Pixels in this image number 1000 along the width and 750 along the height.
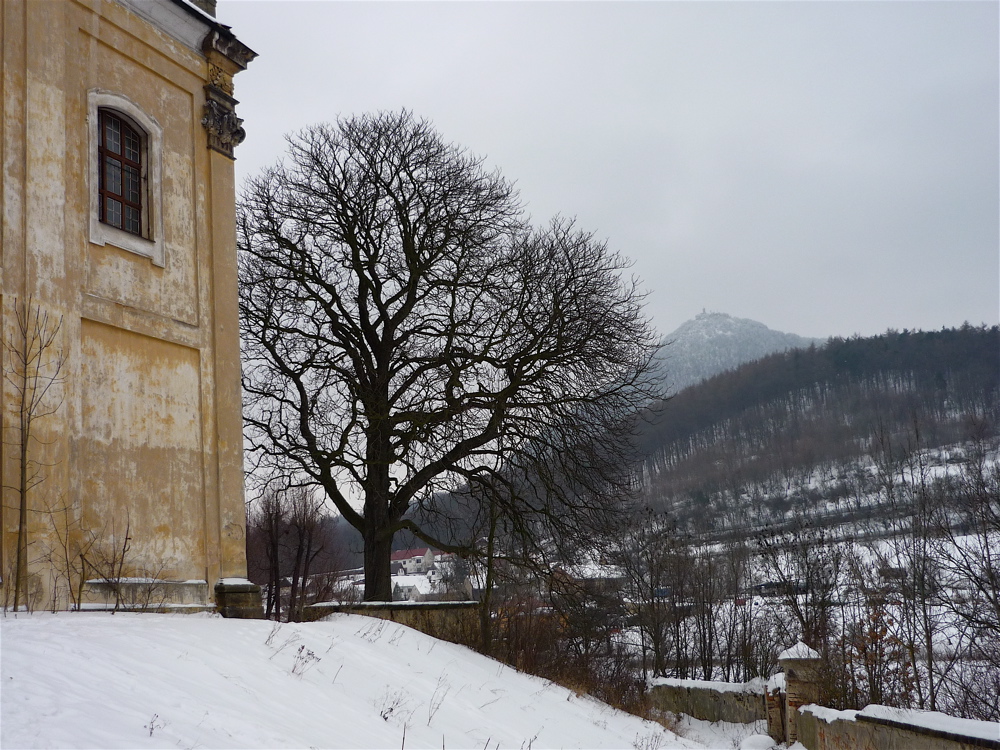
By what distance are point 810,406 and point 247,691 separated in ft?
324

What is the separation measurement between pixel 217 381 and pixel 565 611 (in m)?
10.5

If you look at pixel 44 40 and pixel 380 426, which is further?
pixel 380 426

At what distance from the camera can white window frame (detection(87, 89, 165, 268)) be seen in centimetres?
1061

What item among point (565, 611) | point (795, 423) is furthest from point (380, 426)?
point (795, 423)

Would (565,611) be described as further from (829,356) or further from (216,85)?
(829,356)

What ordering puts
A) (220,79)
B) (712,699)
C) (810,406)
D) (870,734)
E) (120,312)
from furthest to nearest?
(810,406)
(712,699)
(220,79)
(870,734)
(120,312)

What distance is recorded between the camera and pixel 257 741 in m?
5.60

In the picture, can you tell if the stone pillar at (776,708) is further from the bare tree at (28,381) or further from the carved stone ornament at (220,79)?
the carved stone ornament at (220,79)

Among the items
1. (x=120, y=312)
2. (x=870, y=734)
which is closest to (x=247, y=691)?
(x=120, y=312)

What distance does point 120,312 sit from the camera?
1067cm

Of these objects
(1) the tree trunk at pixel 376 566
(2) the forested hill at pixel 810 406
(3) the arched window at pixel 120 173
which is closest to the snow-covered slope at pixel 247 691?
(1) the tree trunk at pixel 376 566

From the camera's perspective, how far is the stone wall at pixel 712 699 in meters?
21.4

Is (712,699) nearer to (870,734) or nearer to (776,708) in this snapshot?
(776,708)

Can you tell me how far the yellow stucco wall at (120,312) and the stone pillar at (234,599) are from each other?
214 millimetres
